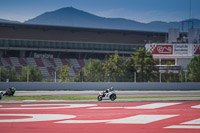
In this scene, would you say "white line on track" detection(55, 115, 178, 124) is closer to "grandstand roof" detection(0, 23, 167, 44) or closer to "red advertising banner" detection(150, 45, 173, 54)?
"red advertising banner" detection(150, 45, 173, 54)

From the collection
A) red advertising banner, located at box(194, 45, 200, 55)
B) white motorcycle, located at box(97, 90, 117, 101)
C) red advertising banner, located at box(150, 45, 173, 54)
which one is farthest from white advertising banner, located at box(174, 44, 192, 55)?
white motorcycle, located at box(97, 90, 117, 101)

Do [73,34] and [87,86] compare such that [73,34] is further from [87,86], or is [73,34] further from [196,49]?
[87,86]

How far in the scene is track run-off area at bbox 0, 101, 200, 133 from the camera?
48.2ft

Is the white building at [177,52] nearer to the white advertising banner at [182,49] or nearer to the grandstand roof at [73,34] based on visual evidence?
the white advertising banner at [182,49]

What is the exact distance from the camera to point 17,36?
78.2 m

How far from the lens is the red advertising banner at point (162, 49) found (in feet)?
234

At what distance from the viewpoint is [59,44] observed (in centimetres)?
8088

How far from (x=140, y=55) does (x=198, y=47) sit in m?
19.6

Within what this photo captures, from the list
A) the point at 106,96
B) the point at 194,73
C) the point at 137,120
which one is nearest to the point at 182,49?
the point at 194,73

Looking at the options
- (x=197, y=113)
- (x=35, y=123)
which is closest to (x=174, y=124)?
(x=197, y=113)

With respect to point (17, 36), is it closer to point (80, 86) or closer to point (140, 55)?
point (140, 55)

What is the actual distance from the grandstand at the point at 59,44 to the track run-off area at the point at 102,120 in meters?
51.9

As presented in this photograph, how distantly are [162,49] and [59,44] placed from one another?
2190 centimetres

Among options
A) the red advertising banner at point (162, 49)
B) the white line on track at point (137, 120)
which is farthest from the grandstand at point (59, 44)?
the white line on track at point (137, 120)
